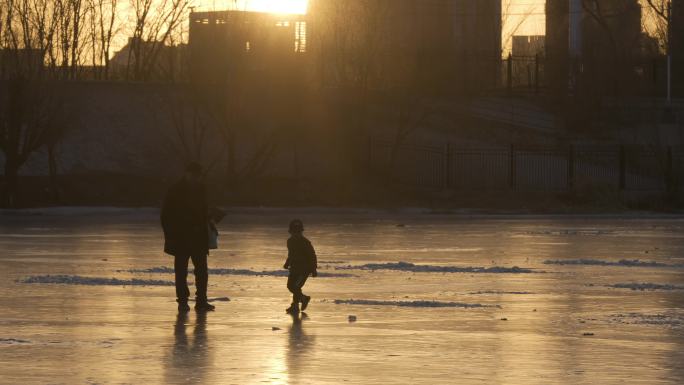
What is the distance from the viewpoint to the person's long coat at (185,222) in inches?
671

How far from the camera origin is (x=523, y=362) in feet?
40.7

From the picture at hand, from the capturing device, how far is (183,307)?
1655cm

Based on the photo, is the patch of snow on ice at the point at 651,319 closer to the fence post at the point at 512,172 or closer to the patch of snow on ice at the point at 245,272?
the patch of snow on ice at the point at 245,272

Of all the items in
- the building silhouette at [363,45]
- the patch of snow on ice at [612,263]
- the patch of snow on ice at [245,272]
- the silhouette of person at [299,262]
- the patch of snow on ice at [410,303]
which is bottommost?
the patch of snow on ice at [612,263]

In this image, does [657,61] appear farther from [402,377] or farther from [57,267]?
[402,377]

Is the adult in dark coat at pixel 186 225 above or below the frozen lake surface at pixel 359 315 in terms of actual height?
above

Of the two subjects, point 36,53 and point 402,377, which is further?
point 36,53

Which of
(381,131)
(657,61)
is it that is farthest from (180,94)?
(657,61)

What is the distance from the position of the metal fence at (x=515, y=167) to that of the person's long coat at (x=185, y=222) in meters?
37.1

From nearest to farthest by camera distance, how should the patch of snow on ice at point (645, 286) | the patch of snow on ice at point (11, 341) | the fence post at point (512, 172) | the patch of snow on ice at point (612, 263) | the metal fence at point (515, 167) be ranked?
the patch of snow on ice at point (11, 341)
the patch of snow on ice at point (645, 286)
the patch of snow on ice at point (612, 263)
the fence post at point (512, 172)
the metal fence at point (515, 167)

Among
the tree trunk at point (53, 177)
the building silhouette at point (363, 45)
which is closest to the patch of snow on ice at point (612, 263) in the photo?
the tree trunk at point (53, 177)

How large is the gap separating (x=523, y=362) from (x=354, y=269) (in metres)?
10.4

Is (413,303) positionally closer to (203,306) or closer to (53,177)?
(203,306)

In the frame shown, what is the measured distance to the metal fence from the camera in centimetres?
5531
